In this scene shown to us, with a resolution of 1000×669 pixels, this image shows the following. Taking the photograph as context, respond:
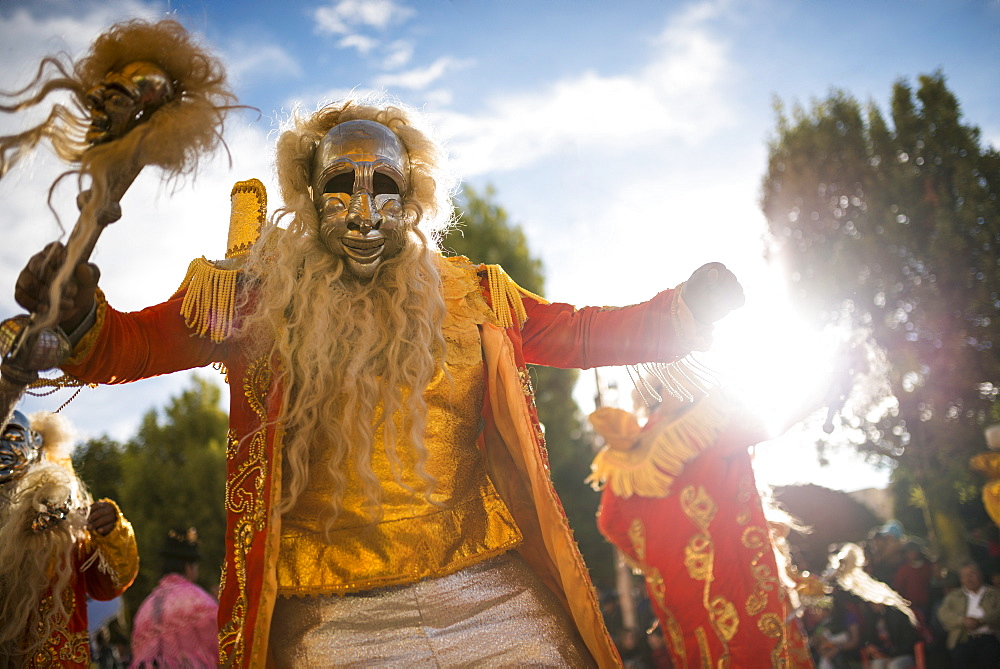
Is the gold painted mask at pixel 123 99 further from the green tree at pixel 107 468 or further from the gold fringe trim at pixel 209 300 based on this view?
the green tree at pixel 107 468

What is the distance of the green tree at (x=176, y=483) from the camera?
784 inches

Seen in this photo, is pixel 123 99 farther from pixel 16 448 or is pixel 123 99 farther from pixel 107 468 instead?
pixel 107 468

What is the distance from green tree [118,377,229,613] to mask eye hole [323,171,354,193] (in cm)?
1733

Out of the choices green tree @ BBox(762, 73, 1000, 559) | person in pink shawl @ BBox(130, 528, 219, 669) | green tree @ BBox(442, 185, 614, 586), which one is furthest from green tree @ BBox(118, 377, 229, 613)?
green tree @ BBox(762, 73, 1000, 559)

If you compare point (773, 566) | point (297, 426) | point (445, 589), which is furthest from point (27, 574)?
point (773, 566)

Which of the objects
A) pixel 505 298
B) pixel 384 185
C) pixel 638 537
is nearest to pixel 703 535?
pixel 638 537

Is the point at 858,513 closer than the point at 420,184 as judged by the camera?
No

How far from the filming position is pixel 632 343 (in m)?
2.54

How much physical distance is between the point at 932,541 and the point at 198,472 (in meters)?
18.5

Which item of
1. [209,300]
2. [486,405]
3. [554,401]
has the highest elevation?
[554,401]

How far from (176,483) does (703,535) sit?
20.6m

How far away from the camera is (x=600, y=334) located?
8.55 feet

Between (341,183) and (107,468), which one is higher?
(107,468)

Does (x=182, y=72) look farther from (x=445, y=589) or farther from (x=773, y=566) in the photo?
(x=773, y=566)
